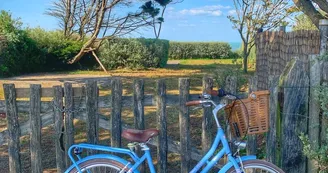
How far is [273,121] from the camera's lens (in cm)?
322

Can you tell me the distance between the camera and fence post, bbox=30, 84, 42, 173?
3342 mm

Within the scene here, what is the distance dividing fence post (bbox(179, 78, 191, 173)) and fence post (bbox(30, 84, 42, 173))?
1.27 m

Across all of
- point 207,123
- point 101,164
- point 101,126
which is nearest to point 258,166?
point 207,123

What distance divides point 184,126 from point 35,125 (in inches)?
52.9

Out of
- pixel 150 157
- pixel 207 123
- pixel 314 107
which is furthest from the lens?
pixel 207 123

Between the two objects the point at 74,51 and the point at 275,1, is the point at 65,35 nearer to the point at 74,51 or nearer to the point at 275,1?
the point at 74,51

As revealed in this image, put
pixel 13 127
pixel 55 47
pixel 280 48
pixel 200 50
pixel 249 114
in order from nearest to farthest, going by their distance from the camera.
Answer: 1. pixel 249 114
2. pixel 13 127
3. pixel 280 48
4. pixel 55 47
5. pixel 200 50

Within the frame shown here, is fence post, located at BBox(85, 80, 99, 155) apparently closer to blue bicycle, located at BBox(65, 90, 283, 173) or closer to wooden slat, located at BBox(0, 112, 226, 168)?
wooden slat, located at BBox(0, 112, 226, 168)

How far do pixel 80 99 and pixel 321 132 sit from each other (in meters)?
2.12

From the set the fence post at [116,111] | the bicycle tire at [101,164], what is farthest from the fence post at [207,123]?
the bicycle tire at [101,164]

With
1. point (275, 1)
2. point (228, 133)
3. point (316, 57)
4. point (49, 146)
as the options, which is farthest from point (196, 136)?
point (275, 1)

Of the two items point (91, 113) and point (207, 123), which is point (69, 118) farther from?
point (207, 123)

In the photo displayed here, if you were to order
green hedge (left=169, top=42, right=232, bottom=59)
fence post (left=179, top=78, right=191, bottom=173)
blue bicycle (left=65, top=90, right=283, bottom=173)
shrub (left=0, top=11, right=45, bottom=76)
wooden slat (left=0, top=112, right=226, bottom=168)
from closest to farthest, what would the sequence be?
blue bicycle (left=65, top=90, right=283, bottom=173), fence post (left=179, top=78, right=191, bottom=173), wooden slat (left=0, top=112, right=226, bottom=168), shrub (left=0, top=11, right=45, bottom=76), green hedge (left=169, top=42, right=232, bottom=59)

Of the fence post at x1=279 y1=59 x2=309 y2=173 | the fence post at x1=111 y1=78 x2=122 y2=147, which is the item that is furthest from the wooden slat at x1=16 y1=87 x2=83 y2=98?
the fence post at x1=279 y1=59 x2=309 y2=173
